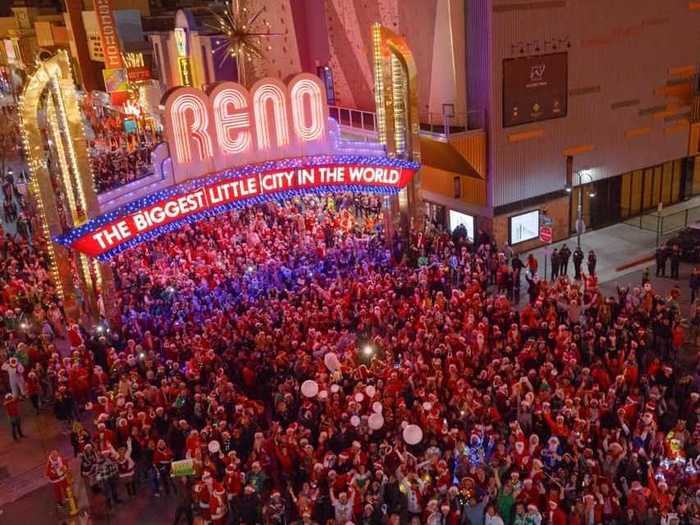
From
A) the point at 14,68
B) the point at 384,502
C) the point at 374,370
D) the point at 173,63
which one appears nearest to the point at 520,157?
the point at 374,370

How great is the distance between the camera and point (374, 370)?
16.6 meters

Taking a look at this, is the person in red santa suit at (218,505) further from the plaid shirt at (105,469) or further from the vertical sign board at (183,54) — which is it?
the vertical sign board at (183,54)

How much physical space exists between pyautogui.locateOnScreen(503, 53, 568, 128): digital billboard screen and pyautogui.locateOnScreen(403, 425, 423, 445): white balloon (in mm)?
16504

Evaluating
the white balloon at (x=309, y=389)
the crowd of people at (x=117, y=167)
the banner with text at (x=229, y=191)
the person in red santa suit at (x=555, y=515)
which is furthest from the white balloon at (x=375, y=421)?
the crowd of people at (x=117, y=167)

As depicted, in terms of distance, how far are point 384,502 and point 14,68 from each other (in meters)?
61.1

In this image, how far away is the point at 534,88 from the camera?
88.1ft

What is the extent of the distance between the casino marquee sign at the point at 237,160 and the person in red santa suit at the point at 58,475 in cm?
702

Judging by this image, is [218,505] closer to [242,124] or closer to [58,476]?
[58,476]

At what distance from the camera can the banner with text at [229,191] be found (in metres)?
19.8

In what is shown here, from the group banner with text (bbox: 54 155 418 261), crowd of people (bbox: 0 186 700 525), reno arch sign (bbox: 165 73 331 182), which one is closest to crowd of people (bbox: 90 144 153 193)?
crowd of people (bbox: 0 186 700 525)

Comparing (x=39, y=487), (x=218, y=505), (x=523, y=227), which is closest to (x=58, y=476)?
(x=39, y=487)

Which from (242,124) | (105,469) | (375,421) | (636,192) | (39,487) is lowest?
(39,487)

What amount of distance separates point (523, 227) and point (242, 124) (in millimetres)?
12960

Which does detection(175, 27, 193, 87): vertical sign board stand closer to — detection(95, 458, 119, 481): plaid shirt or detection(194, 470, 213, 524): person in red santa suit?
detection(95, 458, 119, 481): plaid shirt
